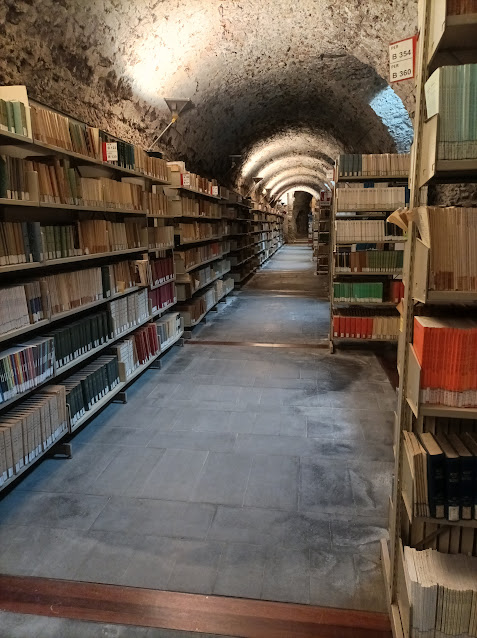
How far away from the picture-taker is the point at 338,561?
2.27 meters

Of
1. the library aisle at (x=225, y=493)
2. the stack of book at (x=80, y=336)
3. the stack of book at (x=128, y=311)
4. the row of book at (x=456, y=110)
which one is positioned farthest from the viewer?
the stack of book at (x=128, y=311)

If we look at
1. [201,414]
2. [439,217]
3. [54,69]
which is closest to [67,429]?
[201,414]

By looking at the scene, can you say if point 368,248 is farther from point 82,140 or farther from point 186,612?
point 186,612

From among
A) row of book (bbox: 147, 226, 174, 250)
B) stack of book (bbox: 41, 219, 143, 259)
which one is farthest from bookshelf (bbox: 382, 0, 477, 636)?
row of book (bbox: 147, 226, 174, 250)

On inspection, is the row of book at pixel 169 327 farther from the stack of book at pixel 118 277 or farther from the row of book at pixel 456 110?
the row of book at pixel 456 110

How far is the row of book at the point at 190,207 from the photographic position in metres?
6.11

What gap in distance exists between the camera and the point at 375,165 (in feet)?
17.2

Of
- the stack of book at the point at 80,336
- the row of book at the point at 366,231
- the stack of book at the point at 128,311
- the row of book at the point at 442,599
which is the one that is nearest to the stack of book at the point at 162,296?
the stack of book at the point at 128,311

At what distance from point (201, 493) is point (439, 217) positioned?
218 centimetres

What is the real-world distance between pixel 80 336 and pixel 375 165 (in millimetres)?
3831

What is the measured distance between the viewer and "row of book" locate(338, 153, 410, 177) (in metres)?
5.20

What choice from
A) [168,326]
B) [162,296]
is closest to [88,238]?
[162,296]

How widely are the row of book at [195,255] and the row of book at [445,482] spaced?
5.02 metres

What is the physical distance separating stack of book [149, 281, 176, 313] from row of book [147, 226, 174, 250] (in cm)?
52
